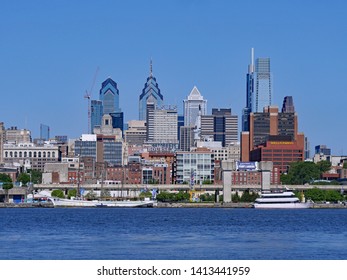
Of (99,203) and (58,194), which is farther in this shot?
(58,194)

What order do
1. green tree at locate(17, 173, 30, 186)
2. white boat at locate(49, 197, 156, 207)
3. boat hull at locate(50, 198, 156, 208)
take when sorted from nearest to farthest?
boat hull at locate(50, 198, 156, 208) → white boat at locate(49, 197, 156, 207) → green tree at locate(17, 173, 30, 186)

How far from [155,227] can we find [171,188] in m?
95.3

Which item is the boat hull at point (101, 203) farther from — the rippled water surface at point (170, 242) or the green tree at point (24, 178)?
the rippled water surface at point (170, 242)

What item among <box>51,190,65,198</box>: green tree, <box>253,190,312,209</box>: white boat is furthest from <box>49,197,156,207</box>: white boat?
<box>253,190,312,209</box>: white boat

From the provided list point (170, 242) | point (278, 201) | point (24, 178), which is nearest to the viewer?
point (170, 242)

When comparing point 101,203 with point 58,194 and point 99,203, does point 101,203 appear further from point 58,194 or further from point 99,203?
point 58,194

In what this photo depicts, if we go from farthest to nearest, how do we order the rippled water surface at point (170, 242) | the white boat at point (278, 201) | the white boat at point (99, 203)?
the white boat at point (99, 203) < the white boat at point (278, 201) < the rippled water surface at point (170, 242)

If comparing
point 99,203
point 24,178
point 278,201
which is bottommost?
point 99,203

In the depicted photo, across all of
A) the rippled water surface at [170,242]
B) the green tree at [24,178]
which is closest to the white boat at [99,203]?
the green tree at [24,178]

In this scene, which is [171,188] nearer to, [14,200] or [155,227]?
[14,200]

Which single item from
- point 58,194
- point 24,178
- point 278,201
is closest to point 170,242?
point 278,201

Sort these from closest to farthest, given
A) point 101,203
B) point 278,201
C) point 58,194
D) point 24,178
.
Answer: point 278,201 → point 101,203 → point 58,194 → point 24,178

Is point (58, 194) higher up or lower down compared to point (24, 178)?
lower down

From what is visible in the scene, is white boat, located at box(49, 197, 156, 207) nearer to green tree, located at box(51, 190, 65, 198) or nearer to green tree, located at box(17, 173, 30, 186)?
green tree, located at box(51, 190, 65, 198)
